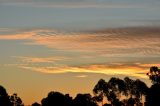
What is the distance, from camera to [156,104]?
199 metres
